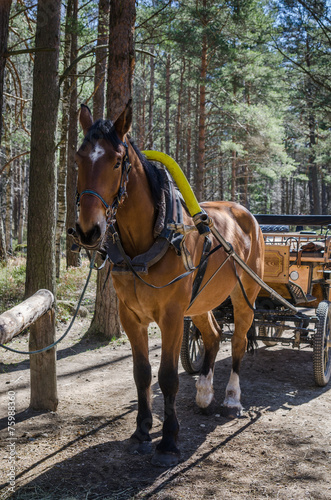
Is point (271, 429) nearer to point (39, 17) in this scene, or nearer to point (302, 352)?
point (302, 352)

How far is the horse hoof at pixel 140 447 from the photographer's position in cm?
377

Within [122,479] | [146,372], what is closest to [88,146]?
[146,372]

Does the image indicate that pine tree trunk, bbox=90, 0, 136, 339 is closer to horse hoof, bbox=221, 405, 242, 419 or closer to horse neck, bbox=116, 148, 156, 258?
horse hoof, bbox=221, 405, 242, 419

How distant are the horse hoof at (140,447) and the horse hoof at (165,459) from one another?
0.57 feet

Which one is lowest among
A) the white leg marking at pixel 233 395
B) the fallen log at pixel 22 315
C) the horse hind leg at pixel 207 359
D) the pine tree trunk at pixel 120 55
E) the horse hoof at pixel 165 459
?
the horse hoof at pixel 165 459

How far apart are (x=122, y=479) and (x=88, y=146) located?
2470mm

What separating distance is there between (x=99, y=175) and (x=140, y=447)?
7.87 ft

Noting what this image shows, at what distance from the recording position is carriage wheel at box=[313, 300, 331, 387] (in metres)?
5.39

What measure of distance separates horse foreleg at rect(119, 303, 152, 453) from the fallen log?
687 millimetres

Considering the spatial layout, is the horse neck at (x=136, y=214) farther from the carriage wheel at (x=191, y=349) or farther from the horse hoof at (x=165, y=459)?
the carriage wheel at (x=191, y=349)

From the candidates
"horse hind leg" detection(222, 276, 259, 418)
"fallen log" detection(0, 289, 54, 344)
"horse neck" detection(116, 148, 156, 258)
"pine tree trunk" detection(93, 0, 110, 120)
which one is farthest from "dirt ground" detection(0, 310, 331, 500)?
"pine tree trunk" detection(93, 0, 110, 120)

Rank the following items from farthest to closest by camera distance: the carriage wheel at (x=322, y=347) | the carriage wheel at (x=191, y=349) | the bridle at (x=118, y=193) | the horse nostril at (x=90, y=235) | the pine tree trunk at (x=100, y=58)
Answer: the pine tree trunk at (x=100, y=58) < the carriage wheel at (x=191, y=349) < the carriage wheel at (x=322, y=347) < the bridle at (x=118, y=193) < the horse nostril at (x=90, y=235)

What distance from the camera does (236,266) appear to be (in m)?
4.87

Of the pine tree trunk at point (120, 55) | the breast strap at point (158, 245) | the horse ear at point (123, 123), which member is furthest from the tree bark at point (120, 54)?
the horse ear at point (123, 123)
